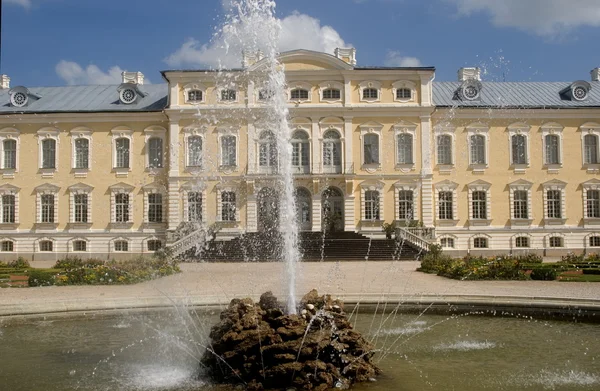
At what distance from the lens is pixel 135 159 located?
32531mm

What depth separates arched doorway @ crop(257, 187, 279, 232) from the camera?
31.2 metres

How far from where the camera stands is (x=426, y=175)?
31391 mm

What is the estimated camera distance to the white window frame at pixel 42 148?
32.7 meters

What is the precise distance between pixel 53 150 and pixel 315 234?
50.8 feet

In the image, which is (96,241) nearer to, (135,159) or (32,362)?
(135,159)

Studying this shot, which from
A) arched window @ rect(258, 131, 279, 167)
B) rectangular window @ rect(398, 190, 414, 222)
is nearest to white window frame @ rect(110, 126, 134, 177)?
arched window @ rect(258, 131, 279, 167)

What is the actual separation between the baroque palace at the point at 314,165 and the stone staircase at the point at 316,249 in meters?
2.43

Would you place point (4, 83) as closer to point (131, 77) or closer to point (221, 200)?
point (131, 77)

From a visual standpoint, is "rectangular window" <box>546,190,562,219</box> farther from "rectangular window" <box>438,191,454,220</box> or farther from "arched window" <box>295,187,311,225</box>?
"arched window" <box>295,187,311,225</box>

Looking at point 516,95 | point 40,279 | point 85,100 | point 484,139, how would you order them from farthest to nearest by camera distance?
point 85,100 < point 516,95 < point 484,139 < point 40,279

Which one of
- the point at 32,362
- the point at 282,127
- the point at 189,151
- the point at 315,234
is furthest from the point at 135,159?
the point at 32,362

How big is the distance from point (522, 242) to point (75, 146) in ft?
81.7

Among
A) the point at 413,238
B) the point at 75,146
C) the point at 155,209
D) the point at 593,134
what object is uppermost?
the point at 593,134

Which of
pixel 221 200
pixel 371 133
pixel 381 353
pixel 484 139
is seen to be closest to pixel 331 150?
pixel 371 133
